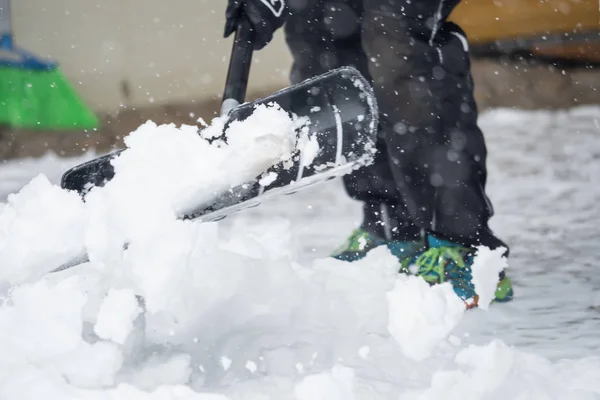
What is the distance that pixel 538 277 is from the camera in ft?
→ 4.31

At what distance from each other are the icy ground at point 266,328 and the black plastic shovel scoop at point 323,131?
100 millimetres

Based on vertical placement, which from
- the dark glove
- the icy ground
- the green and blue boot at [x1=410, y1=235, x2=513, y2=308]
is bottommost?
the green and blue boot at [x1=410, y1=235, x2=513, y2=308]

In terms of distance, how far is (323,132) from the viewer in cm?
103

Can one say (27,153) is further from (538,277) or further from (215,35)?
(538,277)

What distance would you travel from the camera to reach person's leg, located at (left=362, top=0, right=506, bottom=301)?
127cm

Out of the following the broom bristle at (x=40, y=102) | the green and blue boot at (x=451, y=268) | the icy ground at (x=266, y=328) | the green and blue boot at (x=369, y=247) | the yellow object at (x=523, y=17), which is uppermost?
the icy ground at (x=266, y=328)

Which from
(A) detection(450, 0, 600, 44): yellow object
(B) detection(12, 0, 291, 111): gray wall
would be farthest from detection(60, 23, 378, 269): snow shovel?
(A) detection(450, 0, 600, 44): yellow object

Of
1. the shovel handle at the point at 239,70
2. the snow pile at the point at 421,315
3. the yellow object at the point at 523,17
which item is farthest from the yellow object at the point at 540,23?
the snow pile at the point at 421,315

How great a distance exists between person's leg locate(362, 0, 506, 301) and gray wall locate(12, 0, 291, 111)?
6.38 feet

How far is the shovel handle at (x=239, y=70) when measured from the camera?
47.2 inches

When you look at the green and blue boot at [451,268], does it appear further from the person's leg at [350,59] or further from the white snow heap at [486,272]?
the person's leg at [350,59]

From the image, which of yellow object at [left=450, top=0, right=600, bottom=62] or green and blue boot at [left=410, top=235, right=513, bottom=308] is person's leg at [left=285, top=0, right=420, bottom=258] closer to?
green and blue boot at [left=410, top=235, right=513, bottom=308]

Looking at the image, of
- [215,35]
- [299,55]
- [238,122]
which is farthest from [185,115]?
[238,122]

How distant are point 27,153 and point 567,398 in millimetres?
2898
